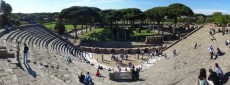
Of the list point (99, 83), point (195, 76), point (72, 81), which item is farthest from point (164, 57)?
point (72, 81)

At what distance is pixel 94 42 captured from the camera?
52750 mm

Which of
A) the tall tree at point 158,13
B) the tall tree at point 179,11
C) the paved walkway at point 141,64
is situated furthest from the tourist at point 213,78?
the tall tree at point 158,13

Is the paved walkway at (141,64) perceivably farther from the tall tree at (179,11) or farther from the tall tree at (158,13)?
the tall tree at (158,13)

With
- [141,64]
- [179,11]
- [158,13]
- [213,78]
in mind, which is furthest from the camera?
[158,13]

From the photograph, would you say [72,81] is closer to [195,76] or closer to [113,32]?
[195,76]

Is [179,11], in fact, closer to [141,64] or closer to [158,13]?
[158,13]

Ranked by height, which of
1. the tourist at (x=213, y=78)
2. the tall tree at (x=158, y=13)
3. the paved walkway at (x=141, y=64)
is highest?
the tall tree at (x=158, y=13)

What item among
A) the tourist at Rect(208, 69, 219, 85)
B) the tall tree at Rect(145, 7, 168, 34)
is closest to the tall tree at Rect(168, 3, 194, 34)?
the tall tree at Rect(145, 7, 168, 34)

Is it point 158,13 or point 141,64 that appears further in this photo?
point 158,13

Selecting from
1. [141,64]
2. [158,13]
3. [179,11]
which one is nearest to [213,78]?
[141,64]

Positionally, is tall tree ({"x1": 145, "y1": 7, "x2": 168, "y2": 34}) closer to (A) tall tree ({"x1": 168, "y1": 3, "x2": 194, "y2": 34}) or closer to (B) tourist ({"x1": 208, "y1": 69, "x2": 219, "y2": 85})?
(A) tall tree ({"x1": 168, "y1": 3, "x2": 194, "y2": 34})

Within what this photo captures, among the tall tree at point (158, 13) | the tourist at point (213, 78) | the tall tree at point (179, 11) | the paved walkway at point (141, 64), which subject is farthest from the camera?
the tall tree at point (158, 13)

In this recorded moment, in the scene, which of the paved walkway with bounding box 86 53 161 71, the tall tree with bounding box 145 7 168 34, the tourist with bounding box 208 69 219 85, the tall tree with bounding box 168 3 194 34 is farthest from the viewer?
the tall tree with bounding box 145 7 168 34

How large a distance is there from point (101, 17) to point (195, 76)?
2397 inches
